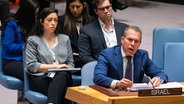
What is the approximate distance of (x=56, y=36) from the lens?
5.09 metres

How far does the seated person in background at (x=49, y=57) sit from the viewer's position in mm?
4691

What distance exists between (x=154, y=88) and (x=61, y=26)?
2.06 m

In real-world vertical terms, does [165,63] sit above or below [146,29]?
above

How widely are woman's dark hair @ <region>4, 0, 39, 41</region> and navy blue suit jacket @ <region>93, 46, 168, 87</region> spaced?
1.23 metres

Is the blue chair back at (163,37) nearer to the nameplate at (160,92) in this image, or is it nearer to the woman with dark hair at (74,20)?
the woman with dark hair at (74,20)

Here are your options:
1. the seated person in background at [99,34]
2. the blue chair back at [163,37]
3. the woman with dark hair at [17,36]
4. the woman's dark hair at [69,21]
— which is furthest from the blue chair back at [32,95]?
the blue chair back at [163,37]

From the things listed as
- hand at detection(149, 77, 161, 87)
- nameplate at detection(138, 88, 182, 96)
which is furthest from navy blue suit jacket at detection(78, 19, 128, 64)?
nameplate at detection(138, 88, 182, 96)

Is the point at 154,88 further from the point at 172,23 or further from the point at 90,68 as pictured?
the point at 172,23

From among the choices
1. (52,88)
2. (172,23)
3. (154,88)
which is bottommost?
(172,23)

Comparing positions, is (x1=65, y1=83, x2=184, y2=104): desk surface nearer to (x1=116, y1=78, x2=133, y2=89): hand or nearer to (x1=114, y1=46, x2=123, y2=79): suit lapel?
(x1=116, y1=78, x2=133, y2=89): hand

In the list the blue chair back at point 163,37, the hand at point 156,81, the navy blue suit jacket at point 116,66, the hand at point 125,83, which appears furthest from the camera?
the blue chair back at point 163,37

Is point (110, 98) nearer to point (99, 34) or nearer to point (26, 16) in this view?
point (99, 34)

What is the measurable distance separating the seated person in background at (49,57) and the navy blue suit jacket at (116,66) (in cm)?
60

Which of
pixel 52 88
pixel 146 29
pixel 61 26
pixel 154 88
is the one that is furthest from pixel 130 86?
pixel 146 29
